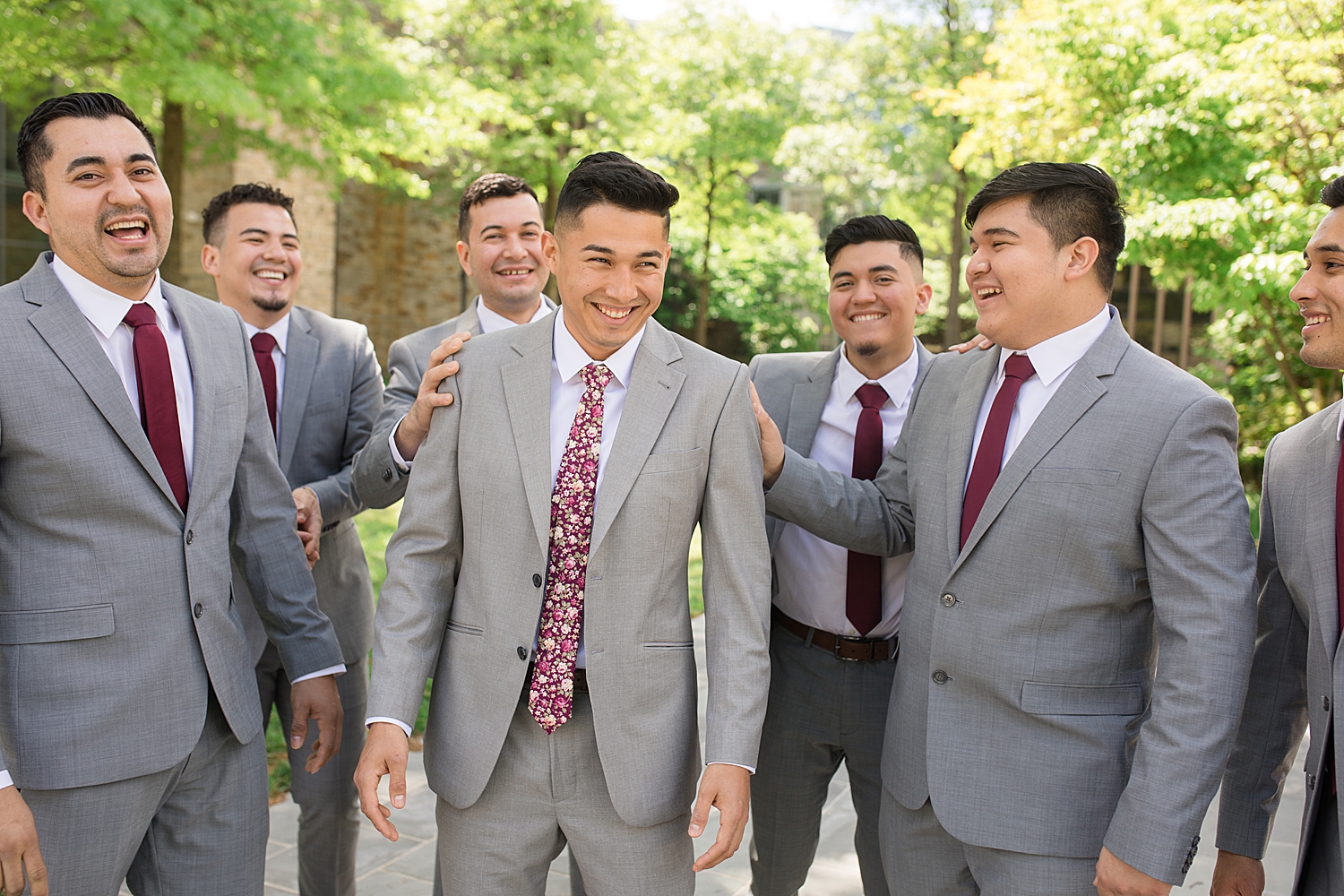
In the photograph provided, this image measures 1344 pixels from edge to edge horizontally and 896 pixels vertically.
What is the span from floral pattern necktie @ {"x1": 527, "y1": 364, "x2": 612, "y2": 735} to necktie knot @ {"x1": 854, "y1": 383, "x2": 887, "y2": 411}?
1280 millimetres

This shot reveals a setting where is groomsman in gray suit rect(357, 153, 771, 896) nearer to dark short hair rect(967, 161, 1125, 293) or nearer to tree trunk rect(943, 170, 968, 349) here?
dark short hair rect(967, 161, 1125, 293)

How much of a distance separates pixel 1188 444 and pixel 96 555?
2533mm

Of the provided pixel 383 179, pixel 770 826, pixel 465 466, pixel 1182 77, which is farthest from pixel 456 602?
pixel 383 179

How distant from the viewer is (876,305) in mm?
3480

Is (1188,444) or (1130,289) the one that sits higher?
(1130,289)

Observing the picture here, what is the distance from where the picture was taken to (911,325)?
140 inches

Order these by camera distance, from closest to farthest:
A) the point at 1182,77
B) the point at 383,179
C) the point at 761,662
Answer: the point at 761,662 → the point at 1182,77 → the point at 383,179

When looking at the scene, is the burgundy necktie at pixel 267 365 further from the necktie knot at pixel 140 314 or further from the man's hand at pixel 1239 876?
the man's hand at pixel 1239 876

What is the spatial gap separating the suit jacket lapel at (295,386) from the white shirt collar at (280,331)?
0.09 ft

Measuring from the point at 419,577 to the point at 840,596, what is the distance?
1.45m

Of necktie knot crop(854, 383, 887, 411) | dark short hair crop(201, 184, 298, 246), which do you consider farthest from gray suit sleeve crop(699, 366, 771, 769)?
dark short hair crop(201, 184, 298, 246)

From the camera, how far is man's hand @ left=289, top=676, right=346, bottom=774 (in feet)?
9.73

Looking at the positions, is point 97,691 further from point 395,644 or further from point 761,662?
point 761,662

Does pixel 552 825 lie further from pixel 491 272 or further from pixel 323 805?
pixel 491 272
